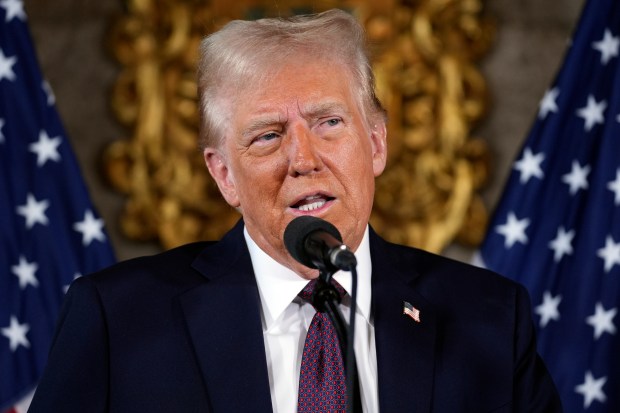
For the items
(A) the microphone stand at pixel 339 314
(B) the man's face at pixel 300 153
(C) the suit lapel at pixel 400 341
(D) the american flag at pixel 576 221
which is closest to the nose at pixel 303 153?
(B) the man's face at pixel 300 153

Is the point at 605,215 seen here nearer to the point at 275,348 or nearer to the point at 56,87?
the point at 275,348

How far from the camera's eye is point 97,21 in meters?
3.69

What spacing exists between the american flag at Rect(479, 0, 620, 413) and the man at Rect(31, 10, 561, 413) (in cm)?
132

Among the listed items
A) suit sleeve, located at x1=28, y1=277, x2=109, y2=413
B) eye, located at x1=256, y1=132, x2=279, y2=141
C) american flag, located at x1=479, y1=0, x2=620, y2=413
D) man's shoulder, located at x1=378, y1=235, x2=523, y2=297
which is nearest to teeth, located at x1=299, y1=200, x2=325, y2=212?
eye, located at x1=256, y1=132, x2=279, y2=141

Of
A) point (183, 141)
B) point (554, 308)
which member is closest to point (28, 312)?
point (183, 141)

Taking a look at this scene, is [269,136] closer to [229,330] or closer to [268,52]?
[268,52]

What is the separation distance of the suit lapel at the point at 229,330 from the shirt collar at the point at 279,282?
0.08 feet

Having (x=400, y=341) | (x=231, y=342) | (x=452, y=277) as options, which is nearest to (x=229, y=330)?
(x=231, y=342)

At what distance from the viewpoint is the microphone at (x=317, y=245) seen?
153 cm

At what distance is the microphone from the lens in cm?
153

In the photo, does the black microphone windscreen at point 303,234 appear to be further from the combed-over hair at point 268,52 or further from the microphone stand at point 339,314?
the combed-over hair at point 268,52

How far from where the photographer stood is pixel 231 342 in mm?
2141

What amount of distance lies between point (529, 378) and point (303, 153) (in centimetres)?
77

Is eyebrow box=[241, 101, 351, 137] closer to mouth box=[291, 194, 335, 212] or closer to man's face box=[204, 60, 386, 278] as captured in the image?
man's face box=[204, 60, 386, 278]
